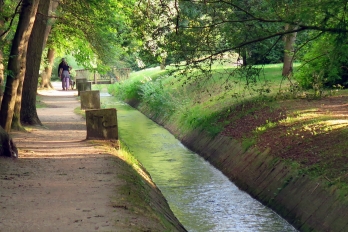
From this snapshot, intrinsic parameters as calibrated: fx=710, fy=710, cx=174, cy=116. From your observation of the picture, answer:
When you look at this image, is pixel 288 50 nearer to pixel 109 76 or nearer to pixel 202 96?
pixel 202 96

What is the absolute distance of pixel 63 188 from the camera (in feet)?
39.7

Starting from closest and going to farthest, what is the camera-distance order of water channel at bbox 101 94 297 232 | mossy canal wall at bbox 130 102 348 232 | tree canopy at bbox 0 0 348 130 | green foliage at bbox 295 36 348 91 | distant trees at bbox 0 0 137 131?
mossy canal wall at bbox 130 102 348 232 → tree canopy at bbox 0 0 348 130 → water channel at bbox 101 94 297 232 → distant trees at bbox 0 0 137 131 → green foliage at bbox 295 36 348 91

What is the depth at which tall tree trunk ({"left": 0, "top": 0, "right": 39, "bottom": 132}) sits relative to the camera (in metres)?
18.4

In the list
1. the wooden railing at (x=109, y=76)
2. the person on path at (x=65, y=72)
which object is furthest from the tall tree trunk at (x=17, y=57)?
the wooden railing at (x=109, y=76)

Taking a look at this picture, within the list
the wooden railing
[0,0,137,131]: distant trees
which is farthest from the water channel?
the wooden railing

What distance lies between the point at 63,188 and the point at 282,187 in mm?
5039

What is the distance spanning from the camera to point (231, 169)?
1900 centimetres

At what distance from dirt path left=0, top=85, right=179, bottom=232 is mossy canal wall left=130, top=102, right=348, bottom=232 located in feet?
10.9

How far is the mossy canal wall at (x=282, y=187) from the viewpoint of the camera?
40.5 ft

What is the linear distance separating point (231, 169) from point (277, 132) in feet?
5.18

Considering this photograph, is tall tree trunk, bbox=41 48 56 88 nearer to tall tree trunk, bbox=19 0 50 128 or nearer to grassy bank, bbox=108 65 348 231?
grassy bank, bbox=108 65 348 231

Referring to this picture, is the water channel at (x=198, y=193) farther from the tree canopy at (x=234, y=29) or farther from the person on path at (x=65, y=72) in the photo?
the person on path at (x=65, y=72)

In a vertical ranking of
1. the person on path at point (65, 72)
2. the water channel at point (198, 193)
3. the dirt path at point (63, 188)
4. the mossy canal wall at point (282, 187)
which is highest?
the person on path at point (65, 72)

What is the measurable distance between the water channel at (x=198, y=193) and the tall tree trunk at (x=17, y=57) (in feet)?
14.0
